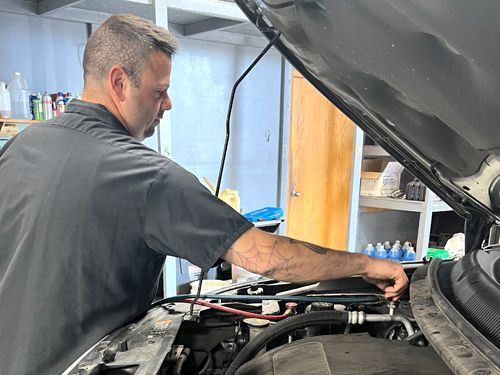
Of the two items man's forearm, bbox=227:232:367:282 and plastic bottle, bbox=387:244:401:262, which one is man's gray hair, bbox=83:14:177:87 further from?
plastic bottle, bbox=387:244:401:262

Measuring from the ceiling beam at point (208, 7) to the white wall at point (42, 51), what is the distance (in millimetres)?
746

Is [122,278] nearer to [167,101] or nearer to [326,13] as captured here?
[167,101]

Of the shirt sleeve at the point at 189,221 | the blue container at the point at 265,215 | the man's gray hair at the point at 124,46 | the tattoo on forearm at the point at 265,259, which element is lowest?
the blue container at the point at 265,215

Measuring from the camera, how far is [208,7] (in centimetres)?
184

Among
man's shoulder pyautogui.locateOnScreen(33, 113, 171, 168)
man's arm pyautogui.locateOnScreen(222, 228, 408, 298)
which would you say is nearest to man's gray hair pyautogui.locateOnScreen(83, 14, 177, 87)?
man's shoulder pyautogui.locateOnScreen(33, 113, 171, 168)

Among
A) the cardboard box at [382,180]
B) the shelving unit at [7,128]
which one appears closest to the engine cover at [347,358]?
the shelving unit at [7,128]

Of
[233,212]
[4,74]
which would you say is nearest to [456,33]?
[233,212]

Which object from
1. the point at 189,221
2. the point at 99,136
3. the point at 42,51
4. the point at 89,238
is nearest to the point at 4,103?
the point at 42,51

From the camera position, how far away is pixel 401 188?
2865 mm

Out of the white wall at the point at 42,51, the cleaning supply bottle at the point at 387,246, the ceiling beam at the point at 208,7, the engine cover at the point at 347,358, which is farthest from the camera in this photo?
the cleaning supply bottle at the point at 387,246

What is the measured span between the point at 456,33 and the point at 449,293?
597 mm

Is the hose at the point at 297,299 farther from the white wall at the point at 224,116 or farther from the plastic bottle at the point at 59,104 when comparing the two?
the white wall at the point at 224,116

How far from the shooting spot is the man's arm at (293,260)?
874 millimetres

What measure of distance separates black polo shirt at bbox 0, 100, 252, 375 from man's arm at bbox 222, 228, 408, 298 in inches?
1.4
